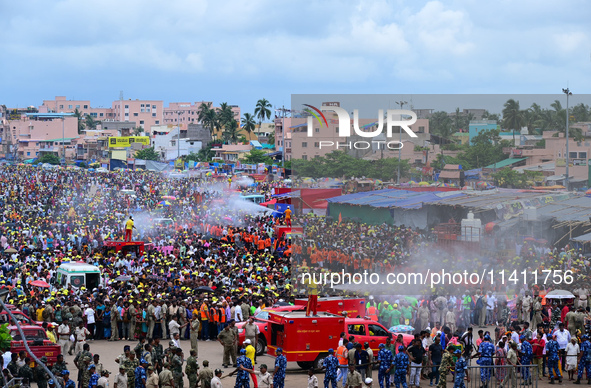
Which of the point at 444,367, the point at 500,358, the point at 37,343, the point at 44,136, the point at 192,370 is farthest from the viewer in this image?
the point at 44,136

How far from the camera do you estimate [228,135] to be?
472 ft

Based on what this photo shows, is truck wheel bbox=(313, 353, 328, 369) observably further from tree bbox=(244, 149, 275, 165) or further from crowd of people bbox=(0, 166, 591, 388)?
tree bbox=(244, 149, 275, 165)

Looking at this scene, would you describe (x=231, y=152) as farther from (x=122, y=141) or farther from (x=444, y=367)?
(x=444, y=367)

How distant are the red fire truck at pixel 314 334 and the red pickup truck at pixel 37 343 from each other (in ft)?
16.5

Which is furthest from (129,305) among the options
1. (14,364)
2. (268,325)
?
(14,364)

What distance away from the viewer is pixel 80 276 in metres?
26.1

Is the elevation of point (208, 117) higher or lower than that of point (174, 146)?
higher

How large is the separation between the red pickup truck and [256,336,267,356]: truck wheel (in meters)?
4.89

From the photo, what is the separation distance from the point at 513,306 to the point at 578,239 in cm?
312

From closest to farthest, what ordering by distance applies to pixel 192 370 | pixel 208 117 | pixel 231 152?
pixel 192 370 < pixel 231 152 < pixel 208 117

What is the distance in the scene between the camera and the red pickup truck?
17266mm

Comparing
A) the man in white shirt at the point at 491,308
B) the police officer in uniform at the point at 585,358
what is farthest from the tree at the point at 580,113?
the police officer in uniform at the point at 585,358

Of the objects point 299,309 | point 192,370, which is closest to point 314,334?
point 299,309

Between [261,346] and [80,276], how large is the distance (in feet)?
28.8
